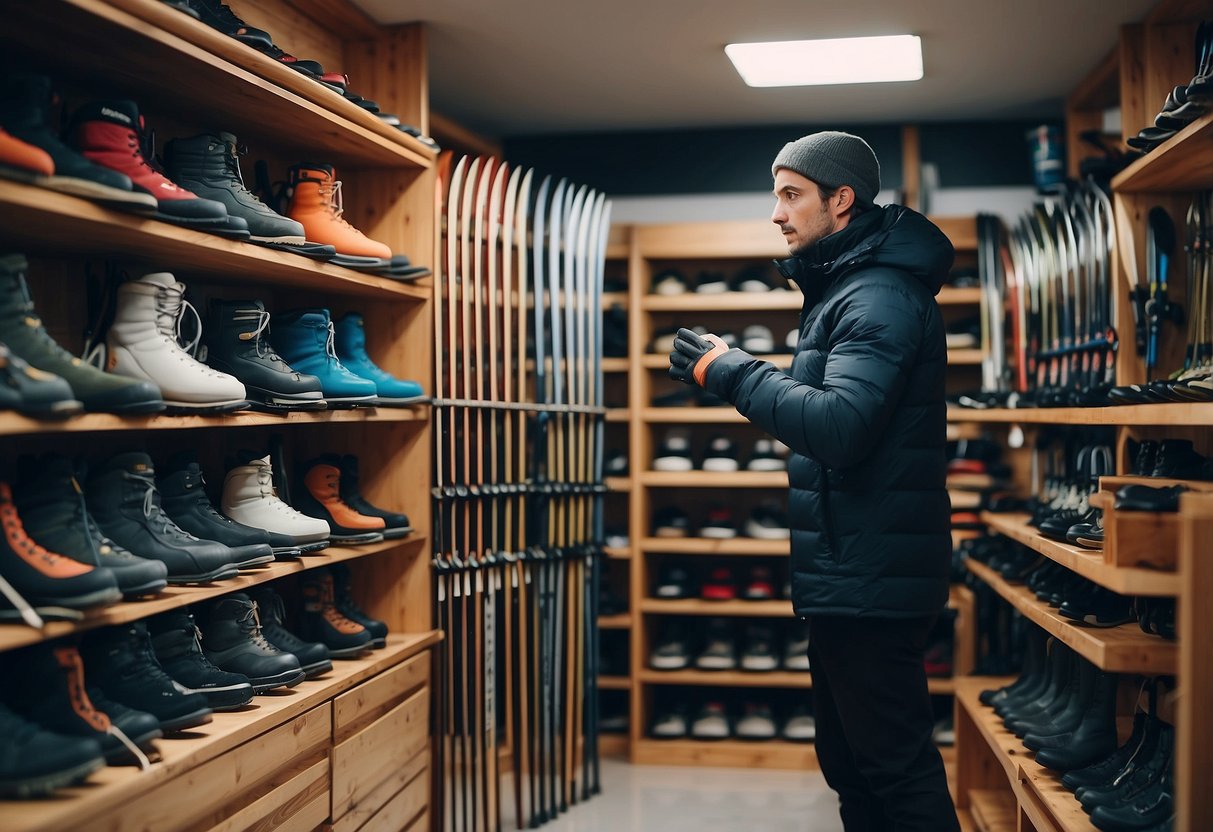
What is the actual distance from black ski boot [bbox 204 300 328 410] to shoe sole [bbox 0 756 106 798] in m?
0.93

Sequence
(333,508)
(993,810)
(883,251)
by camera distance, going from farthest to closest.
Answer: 1. (993,810)
2. (333,508)
3. (883,251)

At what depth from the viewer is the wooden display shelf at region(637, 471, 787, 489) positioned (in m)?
4.39

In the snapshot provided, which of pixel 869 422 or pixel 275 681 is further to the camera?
pixel 275 681

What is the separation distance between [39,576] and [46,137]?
73 centimetres

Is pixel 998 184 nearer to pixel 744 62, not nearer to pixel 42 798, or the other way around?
pixel 744 62

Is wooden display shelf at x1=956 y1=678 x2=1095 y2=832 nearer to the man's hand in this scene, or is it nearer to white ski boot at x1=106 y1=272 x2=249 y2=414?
the man's hand

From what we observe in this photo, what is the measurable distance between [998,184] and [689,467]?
5.89ft

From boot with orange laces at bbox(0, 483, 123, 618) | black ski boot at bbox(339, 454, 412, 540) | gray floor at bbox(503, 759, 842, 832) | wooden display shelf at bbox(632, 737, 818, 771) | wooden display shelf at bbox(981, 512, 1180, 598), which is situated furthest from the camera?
wooden display shelf at bbox(632, 737, 818, 771)

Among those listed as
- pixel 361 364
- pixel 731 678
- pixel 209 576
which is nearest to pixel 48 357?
pixel 209 576

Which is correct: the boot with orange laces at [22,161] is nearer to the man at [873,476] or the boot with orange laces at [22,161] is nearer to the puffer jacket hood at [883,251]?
the man at [873,476]

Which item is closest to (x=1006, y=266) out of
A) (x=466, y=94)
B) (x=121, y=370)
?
(x=466, y=94)

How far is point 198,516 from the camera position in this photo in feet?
7.73

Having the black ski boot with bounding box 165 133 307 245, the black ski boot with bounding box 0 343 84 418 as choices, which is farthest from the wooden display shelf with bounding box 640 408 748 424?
the black ski boot with bounding box 0 343 84 418

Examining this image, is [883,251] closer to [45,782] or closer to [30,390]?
[30,390]
